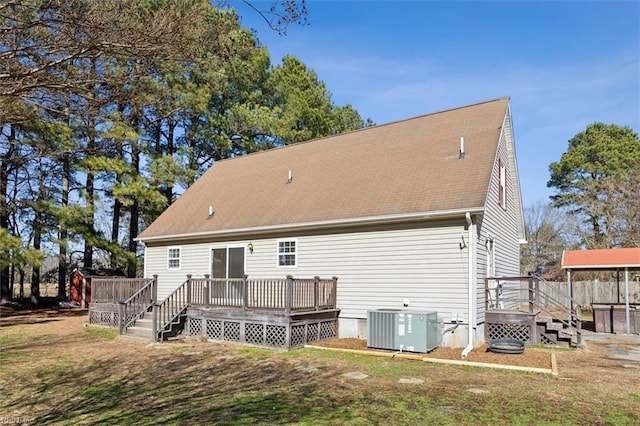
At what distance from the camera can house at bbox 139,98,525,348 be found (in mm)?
11578

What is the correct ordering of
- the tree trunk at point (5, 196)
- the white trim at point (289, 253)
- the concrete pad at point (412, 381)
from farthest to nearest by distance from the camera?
the tree trunk at point (5, 196) → the white trim at point (289, 253) → the concrete pad at point (412, 381)

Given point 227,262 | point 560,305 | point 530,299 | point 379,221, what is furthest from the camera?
point 227,262

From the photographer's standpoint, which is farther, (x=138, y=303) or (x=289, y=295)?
(x=138, y=303)

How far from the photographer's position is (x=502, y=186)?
47.9ft

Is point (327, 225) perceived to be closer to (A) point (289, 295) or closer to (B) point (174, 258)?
(A) point (289, 295)

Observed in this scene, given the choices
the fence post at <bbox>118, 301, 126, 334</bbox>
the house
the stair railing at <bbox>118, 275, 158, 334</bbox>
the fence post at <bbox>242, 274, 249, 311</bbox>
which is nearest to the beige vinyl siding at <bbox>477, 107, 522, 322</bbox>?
the house

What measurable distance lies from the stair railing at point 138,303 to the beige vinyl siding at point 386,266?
293 centimetres

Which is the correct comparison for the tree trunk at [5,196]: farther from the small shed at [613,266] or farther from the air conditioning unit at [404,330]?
the small shed at [613,266]

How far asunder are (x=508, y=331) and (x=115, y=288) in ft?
40.4

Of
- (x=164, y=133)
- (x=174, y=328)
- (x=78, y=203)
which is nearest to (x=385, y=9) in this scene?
(x=174, y=328)

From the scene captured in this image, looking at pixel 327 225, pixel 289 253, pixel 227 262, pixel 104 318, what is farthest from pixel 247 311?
pixel 104 318

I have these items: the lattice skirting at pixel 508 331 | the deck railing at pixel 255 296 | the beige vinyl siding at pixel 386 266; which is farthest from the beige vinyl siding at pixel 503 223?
the deck railing at pixel 255 296

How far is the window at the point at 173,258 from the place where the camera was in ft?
57.4

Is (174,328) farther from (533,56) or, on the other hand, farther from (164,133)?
(164,133)
